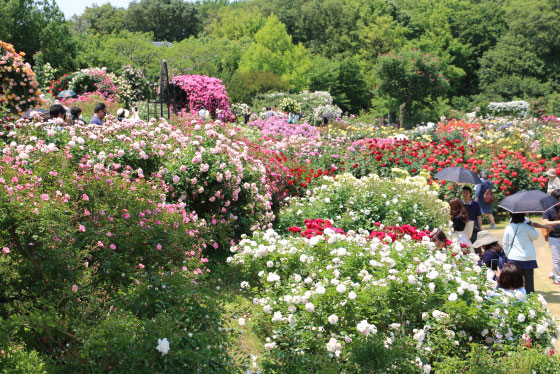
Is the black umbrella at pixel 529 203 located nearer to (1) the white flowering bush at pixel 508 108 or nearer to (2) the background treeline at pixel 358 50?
(2) the background treeline at pixel 358 50

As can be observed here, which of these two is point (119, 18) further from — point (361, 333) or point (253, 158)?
point (361, 333)

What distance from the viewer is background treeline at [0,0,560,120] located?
97.5 feet

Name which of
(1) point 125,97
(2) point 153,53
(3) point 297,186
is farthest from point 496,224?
(2) point 153,53

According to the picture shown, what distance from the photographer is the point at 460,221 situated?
7219 mm

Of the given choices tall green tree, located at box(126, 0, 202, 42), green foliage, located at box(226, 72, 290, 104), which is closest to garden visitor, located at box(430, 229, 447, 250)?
green foliage, located at box(226, 72, 290, 104)

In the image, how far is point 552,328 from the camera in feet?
15.2

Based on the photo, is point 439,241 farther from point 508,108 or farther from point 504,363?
point 508,108

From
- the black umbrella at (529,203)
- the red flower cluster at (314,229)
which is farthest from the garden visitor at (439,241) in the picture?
the black umbrella at (529,203)

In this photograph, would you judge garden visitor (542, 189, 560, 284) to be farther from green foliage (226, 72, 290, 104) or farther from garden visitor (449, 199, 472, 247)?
green foliage (226, 72, 290, 104)

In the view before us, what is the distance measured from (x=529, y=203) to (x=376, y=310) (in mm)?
3660

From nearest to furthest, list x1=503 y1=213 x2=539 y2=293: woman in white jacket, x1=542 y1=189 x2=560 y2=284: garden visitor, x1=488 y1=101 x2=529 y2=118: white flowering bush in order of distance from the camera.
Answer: x1=503 y1=213 x2=539 y2=293: woman in white jacket → x1=542 y1=189 x2=560 y2=284: garden visitor → x1=488 y1=101 x2=529 y2=118: white flowering bush

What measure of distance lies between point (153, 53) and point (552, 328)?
30605 mm

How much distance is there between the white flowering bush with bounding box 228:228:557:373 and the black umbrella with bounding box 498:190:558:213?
1995mm

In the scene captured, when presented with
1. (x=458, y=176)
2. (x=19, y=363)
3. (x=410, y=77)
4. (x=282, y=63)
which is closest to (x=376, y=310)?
(x=19, y=363)
